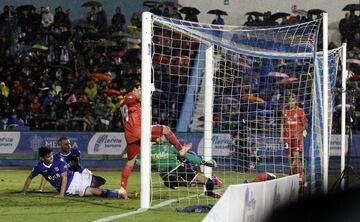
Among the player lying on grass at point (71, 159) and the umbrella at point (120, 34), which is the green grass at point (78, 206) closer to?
the player lying on grass at point (71, 159)

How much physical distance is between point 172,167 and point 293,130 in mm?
3440

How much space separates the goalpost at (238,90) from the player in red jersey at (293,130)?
217mm

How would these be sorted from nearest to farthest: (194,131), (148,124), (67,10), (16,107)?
(148,124) → (194,131) → (16,107) → (67,10)

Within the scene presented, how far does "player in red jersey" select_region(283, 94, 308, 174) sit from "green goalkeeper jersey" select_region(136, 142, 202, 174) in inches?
101

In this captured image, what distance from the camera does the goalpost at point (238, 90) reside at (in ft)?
46.3

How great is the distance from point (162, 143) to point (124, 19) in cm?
2122

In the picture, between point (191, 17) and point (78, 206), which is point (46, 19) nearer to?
point (191, 17)

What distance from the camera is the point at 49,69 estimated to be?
32.9m

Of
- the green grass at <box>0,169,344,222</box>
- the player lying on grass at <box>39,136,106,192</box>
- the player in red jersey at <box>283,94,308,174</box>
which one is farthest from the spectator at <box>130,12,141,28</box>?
the player lying on grass at <box>39,136,106,192</box>

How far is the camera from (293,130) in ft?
56.4

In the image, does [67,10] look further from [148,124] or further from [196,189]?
[148,124]

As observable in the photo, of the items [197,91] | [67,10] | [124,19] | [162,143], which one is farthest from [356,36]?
[162,143]

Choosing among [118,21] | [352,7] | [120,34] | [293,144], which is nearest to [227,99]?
[293,144]

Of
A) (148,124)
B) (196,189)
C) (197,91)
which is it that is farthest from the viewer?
(197,91)
